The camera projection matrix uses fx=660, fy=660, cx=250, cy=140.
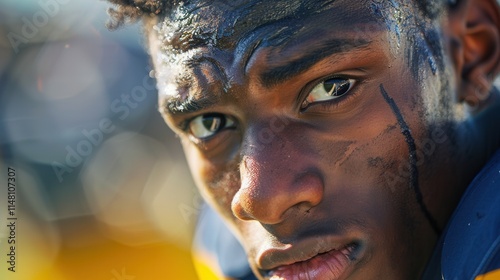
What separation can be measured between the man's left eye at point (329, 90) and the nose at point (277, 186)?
0.16m

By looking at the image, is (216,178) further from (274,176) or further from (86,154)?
(86,154)

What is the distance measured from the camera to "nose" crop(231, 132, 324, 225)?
1712 millimetres

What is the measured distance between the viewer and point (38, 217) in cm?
464

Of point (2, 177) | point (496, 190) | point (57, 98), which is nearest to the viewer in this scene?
point (496, 190)

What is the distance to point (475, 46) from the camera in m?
2.24

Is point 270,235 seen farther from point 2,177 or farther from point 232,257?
point 2,177

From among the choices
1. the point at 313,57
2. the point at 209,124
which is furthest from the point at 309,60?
the point at 209,124

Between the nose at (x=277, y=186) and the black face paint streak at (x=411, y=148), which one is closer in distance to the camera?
the nose at (x=277, y=186)

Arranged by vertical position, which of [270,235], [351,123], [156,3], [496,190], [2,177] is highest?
[2,177]

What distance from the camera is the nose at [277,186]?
5.62 feet

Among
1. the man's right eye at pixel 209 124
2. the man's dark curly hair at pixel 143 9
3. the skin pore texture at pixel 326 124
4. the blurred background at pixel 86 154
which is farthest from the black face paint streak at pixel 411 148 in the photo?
the blurred background at pixel 86 154

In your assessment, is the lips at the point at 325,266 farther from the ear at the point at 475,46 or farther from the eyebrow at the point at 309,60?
the ear at the point at 475,46

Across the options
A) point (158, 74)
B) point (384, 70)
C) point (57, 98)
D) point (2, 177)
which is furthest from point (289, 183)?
point (57, 98)

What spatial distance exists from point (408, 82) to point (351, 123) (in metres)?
0.22
